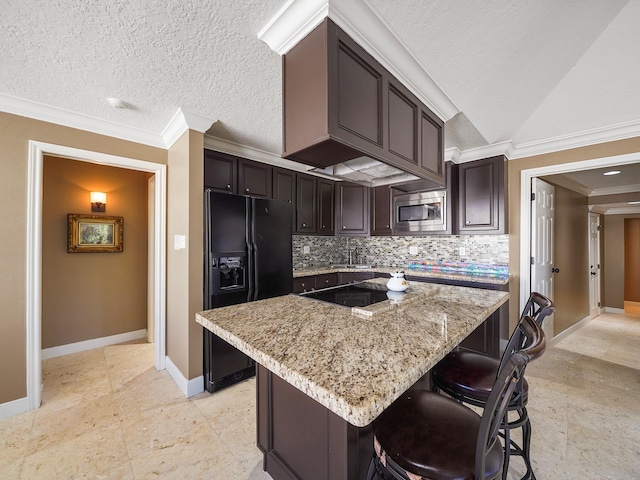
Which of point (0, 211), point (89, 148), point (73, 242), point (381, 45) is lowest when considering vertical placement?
point (73, 242)

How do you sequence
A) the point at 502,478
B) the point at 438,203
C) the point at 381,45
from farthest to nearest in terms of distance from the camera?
the point at 438,203 < the point at 381,45 < the point at 502,478

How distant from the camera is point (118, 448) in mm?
1747

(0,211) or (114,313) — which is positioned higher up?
(0,211)

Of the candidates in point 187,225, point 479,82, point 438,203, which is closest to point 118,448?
point 187,225

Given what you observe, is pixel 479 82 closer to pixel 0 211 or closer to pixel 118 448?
pixel 118 448

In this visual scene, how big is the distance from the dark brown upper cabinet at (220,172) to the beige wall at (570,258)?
4116 mm

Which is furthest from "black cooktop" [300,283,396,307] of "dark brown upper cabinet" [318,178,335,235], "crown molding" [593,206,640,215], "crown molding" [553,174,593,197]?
"crown molding" [593,206,640,215]

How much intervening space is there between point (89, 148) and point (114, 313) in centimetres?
217

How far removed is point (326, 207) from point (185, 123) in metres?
2.20

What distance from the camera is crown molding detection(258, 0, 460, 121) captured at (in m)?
1.23

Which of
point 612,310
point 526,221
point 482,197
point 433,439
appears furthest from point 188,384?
point 612,310

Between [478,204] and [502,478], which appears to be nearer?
[502,478]

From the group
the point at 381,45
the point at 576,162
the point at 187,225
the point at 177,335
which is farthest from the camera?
the point at 576,162

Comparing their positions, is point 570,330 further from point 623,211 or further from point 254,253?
point 254,253
